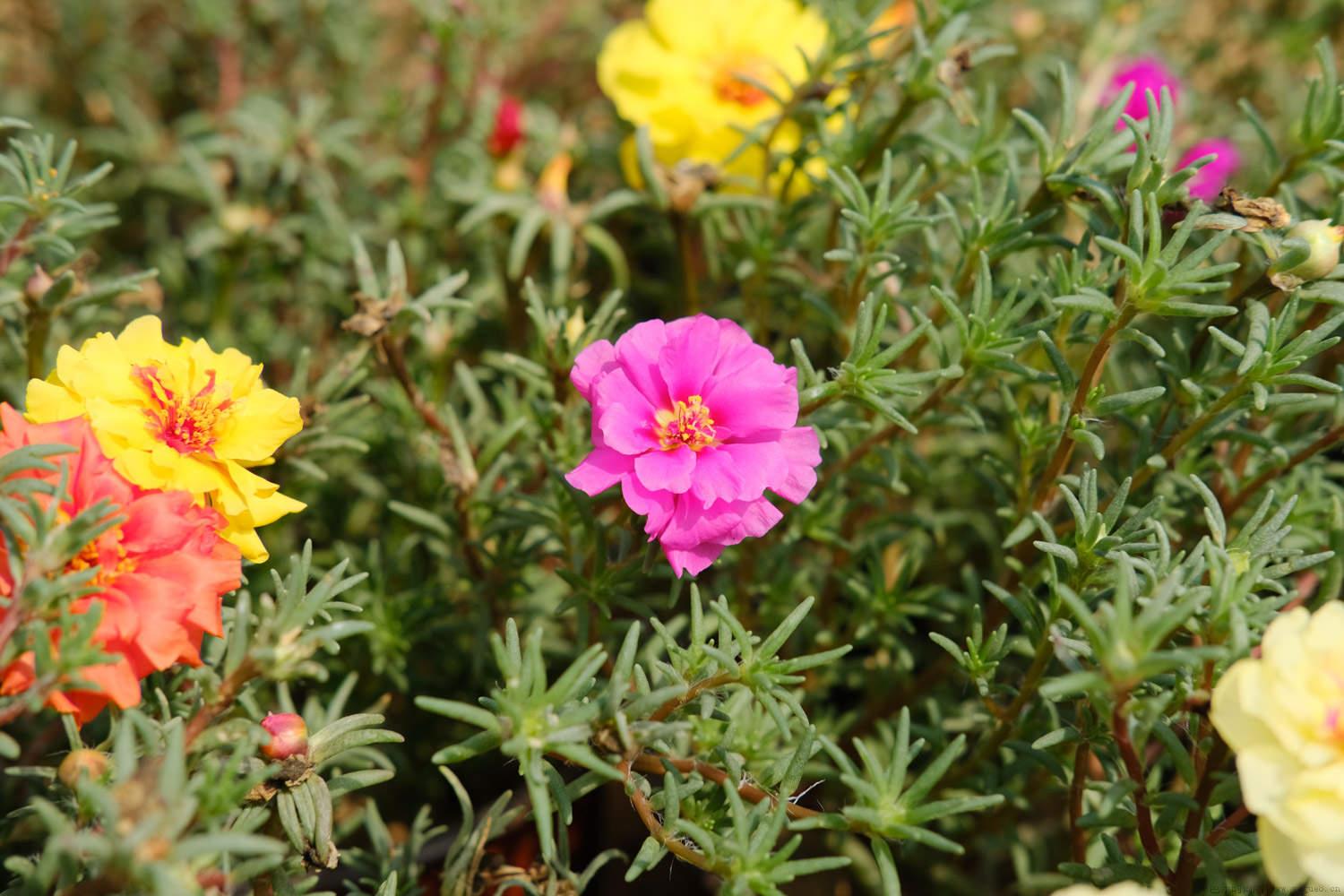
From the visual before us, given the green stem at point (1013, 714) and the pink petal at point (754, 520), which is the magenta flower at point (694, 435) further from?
the green stem at point (1013, 714)

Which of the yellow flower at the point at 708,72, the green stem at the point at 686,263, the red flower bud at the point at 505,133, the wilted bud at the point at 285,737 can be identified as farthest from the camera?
the red flower bud at the point at 505,133

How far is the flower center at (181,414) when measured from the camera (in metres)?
1.37

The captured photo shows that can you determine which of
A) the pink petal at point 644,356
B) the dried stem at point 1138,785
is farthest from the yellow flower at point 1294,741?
the pink petal at point 644,356

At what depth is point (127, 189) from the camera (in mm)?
2641

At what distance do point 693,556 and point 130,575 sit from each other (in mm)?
652

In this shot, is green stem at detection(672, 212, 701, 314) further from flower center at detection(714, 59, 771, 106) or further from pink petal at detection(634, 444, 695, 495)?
pink petal at detection(634, 444, 695, 495)

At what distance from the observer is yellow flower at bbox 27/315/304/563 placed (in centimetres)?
133

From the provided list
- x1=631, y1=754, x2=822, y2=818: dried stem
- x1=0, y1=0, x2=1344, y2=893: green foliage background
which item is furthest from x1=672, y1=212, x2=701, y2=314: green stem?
x1=631, y1=754, x2=822, y2=818: dried stem

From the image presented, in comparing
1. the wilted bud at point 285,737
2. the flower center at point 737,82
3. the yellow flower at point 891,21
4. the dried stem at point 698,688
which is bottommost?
the wilted bud at point 285,737

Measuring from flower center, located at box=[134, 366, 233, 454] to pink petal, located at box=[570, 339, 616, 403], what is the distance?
17.8 inches

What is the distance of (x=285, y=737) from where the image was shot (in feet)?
4.27

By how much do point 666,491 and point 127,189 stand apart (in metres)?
1.94

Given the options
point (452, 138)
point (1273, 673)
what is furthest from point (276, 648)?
point (452, 138)

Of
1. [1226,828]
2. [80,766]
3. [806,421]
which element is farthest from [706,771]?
[80,766]
